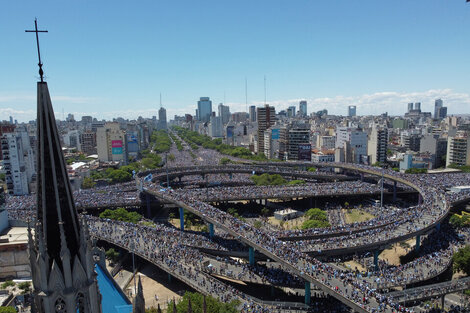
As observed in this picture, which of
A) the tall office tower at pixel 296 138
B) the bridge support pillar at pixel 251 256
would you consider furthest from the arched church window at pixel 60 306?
the tall office tower at pixel 296 138

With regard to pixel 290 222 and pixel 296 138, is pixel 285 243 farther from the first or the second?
pixel 296 138

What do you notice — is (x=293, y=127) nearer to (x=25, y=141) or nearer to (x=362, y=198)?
(x=362, y=198)

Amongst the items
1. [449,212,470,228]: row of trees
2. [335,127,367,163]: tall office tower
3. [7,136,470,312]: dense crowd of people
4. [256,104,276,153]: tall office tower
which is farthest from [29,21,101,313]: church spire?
[256,104,276,153]: tall office tower

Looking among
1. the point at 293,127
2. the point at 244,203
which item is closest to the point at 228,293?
the point at 244,203

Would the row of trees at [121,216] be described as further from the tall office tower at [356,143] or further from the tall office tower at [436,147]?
the tall office tower at [436,147]

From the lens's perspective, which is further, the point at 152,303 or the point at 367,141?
the point at 367,141

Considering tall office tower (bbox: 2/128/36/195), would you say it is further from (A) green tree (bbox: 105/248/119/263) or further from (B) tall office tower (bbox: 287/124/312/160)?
(B) tall office tower (bbox: 287/124/312/160)
